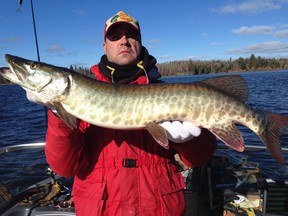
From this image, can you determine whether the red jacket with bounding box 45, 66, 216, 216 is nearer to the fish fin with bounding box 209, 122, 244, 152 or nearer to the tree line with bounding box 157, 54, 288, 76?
the fish fin with bounding box 209, 122, 244, 152

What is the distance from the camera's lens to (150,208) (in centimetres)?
236

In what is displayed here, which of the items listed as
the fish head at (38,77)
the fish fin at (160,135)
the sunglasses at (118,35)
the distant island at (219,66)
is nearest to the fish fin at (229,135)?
the fish fin at (160,135)

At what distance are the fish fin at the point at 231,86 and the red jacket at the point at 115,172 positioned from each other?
2.43ft

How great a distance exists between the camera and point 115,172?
2.38m

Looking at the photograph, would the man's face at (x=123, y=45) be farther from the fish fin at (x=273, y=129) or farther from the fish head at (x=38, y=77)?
the fish fin at (x=273, y=129)

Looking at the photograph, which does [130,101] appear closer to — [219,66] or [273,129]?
[273,129]

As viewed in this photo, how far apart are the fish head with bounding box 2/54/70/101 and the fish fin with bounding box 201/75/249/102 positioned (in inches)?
48.5

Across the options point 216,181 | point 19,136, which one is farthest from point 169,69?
point 216,181

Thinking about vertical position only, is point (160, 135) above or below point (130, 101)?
below

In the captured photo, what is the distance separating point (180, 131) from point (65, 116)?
36.1 inches

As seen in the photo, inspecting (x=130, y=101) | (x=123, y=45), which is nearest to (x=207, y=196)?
(x=130, y=101)

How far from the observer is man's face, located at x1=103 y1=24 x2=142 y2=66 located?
2.84m

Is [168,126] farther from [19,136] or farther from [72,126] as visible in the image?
[19,136]

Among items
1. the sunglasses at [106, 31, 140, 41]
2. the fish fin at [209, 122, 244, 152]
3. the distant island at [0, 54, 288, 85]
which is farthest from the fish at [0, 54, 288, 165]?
the distant island at [0, 54, 288, 85]
